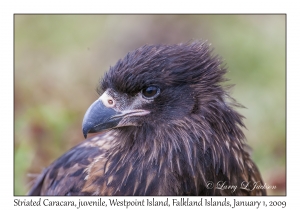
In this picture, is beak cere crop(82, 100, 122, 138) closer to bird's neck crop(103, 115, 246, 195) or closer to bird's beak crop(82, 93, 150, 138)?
bird's beak crop(82, 93, 150, 138)

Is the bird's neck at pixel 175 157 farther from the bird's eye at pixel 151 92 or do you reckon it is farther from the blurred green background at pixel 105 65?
the blurred green background at pixel 105 65

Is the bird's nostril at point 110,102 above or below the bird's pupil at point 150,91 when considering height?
below

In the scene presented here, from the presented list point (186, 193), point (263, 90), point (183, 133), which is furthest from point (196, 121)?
point (263, 90)

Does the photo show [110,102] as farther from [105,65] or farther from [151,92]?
[105,65]

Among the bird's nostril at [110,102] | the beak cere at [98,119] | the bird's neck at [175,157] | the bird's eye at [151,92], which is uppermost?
the bird's eye at [151,92]

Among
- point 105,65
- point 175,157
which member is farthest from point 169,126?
point 105,65

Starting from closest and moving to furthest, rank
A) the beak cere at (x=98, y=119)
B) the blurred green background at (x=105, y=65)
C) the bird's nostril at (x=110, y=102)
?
the beak cere at (x=98, y=119) < the bird's nostril at (x=110, y=102) < the blurred green background at (x=105, y=65)

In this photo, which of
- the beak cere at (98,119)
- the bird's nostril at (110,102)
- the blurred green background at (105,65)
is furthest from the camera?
the blurred green background at (105,65)

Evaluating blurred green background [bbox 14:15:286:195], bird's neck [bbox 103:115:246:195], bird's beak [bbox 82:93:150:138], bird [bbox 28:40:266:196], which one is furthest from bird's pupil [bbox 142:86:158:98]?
blurred green background [bbox 14:15:286:195]

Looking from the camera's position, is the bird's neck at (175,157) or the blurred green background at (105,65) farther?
the blurred green background at (105,65)

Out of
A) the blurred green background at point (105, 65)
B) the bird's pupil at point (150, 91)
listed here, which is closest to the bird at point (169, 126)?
the bird's pupil at point (150, 91)
